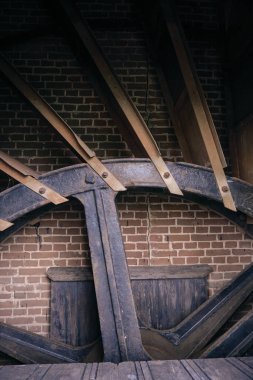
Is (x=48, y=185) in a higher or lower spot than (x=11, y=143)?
lower

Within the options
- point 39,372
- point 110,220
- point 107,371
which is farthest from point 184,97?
point 39,372

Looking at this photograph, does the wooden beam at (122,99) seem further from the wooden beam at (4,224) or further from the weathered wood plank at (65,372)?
the weathered wood plank at (65,372)

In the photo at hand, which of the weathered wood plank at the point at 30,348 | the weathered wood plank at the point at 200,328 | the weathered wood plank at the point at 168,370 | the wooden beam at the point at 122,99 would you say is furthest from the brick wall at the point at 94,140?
the weathered wood plank at the point at 168,370

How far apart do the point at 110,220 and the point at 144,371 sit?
907 mm

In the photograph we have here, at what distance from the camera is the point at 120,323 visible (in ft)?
6.61

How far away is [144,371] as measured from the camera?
1850 millimetres

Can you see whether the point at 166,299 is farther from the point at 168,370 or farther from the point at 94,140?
the point at 94,140

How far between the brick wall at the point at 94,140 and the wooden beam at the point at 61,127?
88cm

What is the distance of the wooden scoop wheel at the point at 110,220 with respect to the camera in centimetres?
202

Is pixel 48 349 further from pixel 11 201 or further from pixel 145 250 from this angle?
pixel 145 250

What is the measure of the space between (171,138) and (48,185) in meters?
1.64

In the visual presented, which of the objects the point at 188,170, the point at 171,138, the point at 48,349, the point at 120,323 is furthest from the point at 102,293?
the point at 171,138

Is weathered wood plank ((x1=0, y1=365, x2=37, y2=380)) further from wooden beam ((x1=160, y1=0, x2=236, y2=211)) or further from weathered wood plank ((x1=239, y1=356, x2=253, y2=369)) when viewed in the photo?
wooden beam ((x1=160, y1=0, x2=236, y2=211))

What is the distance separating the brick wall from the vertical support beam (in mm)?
1151
